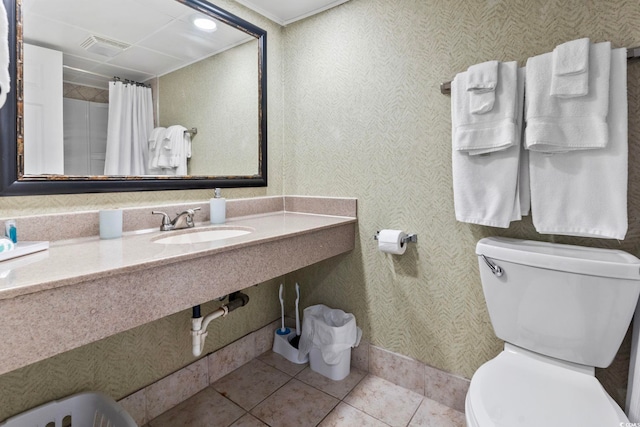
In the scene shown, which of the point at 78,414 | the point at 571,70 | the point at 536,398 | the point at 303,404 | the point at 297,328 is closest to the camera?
the point at 536,398

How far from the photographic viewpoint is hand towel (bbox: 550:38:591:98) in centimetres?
108

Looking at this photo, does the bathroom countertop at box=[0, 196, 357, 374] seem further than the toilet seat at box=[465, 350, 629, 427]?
No

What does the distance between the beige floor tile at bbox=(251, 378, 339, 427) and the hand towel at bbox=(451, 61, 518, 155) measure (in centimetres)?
135

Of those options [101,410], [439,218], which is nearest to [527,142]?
[439,218]

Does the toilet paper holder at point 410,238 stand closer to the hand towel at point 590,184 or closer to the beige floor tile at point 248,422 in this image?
the hand towel at point 590,184

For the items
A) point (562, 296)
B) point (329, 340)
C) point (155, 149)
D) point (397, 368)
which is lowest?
point (397, 368)

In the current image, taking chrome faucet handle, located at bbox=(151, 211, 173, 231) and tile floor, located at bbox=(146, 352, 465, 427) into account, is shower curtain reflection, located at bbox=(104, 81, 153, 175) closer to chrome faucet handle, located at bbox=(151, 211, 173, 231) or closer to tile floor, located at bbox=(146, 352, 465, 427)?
chrome faucet handle, located at bbox=(151, 211, 173, 231)

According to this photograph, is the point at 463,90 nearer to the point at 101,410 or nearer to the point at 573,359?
the point at 573,359

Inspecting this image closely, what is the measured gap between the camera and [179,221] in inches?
58.1

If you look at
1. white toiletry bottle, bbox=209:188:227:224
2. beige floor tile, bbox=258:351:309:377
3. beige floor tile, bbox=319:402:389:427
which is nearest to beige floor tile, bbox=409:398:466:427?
beige floor tile, bbox=319:402:389:427

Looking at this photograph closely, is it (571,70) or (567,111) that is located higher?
(571,70)

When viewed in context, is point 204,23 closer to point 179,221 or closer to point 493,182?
point 179,221

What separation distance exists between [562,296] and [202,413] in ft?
5.21

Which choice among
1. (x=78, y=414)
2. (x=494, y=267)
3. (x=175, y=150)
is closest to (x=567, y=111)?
(x=494, y=267)
